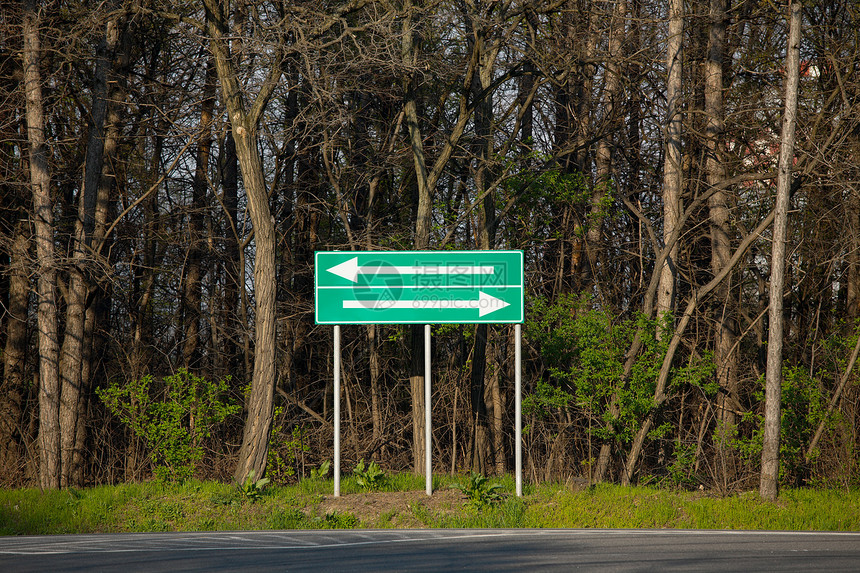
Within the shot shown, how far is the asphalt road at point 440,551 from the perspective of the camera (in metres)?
7.29

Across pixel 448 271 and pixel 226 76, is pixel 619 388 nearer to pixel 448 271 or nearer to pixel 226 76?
pixel 448 271

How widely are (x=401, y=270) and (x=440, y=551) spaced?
498cm

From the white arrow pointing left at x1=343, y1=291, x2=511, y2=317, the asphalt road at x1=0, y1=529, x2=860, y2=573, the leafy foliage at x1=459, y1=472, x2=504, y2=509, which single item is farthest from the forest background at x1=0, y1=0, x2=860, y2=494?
the asphalt road at x1=0, y1=529, x2=860, y2=573

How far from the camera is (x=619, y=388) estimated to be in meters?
14.6

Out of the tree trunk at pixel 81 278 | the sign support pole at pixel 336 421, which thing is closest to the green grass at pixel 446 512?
the sign support pole at pixel 336 421

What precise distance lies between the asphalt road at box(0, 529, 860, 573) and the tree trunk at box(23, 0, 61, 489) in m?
4.90

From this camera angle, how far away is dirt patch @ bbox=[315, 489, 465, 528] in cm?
1095

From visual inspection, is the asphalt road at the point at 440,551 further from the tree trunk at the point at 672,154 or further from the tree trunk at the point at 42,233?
the tree trunk at the point at 672,154

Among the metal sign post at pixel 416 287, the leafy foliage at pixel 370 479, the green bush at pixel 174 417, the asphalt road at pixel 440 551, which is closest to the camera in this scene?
the asphalt road at pixel 440 551

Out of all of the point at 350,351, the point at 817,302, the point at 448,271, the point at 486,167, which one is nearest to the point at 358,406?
the point at 350,351

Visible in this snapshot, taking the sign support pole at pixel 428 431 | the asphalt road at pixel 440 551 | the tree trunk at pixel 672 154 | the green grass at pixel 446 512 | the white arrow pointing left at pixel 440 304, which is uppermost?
the tree trunk at pixel 672 154

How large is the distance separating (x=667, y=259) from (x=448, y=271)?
5.90m

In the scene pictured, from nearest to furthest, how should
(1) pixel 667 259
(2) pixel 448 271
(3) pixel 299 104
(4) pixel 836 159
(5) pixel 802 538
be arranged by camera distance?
(5) pixel 802 538
(2) pixel 448 271
(4) pixel 836 159
(1) pixel 667 259
(3) pixel 299 104

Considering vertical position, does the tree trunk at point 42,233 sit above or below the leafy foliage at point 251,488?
above
